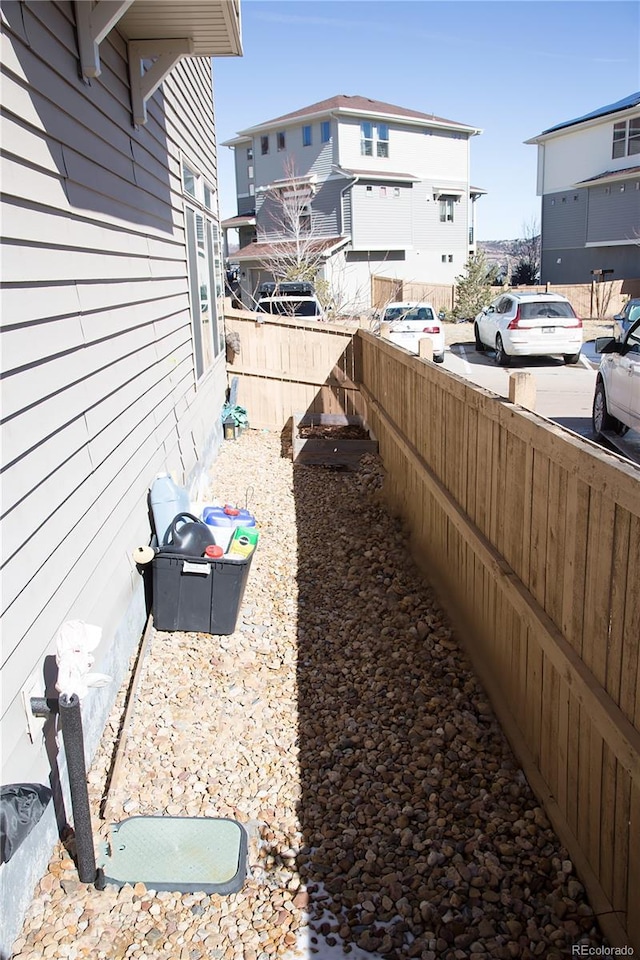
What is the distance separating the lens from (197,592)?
5074mm

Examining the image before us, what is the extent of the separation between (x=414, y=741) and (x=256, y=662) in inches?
49.5

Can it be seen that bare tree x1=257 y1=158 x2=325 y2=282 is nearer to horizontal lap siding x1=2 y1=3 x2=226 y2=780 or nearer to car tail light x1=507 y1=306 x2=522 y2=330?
car tail light x1=507 y1=306 x2=522 y2=330

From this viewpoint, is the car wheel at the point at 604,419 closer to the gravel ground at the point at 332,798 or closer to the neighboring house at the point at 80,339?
the gravel ground at the point at 332,798

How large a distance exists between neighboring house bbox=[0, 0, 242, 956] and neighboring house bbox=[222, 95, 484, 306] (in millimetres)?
29529

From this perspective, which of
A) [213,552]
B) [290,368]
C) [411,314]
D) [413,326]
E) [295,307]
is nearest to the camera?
[213,552]

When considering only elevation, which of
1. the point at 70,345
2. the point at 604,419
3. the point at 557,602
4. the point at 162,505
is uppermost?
the point at 70,345

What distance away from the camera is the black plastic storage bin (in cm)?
499

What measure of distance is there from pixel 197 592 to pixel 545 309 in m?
15.7

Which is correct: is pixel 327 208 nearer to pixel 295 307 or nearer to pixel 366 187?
pixel 366 187

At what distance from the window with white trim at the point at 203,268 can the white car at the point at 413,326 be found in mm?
7415

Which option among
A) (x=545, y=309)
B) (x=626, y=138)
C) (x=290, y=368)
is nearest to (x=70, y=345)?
(x=290, y=368)

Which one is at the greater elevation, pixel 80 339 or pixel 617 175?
pixel 617 175

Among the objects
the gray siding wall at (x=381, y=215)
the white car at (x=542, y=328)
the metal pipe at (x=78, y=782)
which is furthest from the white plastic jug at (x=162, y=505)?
the gray siding wall at (x=381, y=215)

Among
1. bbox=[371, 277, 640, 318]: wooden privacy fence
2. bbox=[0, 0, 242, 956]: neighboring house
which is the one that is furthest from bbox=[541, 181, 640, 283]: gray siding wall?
bbox=[0, 0, 242, 956]: neighboring house
